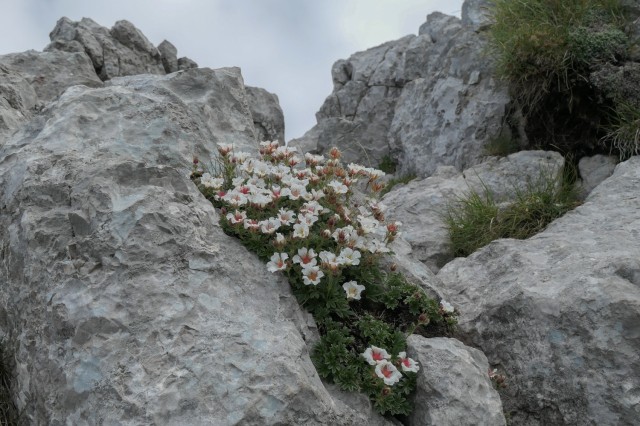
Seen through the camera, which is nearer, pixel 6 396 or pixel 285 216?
pixel 6 396

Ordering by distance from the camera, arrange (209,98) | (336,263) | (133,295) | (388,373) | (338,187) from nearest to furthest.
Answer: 1. (133,295)
2. (388,373)
3. (336,263)
4. (338,187)
5. (209,98)

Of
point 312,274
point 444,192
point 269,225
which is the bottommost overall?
point 444,192

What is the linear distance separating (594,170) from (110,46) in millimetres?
12888

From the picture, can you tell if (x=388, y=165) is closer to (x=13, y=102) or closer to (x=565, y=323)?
(x=13, y=102)

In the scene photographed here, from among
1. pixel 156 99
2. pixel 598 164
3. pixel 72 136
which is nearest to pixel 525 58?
pixel 598 164

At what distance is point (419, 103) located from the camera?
508 inches

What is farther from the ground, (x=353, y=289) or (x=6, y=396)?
(x=6, y=396)

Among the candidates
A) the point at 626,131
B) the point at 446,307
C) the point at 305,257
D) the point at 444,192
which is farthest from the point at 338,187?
the point at 626,131

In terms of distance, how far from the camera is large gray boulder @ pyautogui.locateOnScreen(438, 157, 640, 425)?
446 cm

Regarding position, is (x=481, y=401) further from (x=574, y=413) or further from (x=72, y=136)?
(x=72, y=136)

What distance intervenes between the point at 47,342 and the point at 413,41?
16.2m

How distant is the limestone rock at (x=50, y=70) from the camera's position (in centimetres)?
1277

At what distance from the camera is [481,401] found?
4141 millimetres

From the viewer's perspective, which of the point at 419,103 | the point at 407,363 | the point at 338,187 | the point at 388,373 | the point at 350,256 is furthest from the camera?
the point at 419,103
